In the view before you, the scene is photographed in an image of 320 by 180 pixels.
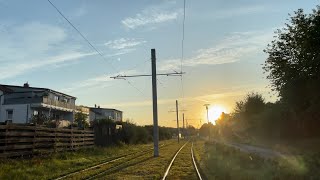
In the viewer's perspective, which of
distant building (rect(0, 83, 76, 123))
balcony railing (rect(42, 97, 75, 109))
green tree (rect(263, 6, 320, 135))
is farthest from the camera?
balcony railing (rect(42, 97, 75, 109))

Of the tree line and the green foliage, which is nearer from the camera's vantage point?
the tree line

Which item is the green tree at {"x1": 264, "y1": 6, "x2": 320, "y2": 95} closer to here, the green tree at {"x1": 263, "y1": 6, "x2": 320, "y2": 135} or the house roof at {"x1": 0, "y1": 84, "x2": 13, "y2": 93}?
the green tree at {"x1": 263, "y1": 6, "x2": 320, "y2": 135}

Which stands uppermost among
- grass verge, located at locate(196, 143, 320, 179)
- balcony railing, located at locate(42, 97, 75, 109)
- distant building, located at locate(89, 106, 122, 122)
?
distant building, located at locate(89, 106, 122, 122)

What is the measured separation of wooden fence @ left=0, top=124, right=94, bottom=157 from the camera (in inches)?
807

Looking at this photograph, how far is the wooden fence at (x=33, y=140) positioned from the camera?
807 inches

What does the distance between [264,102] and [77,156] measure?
53.1 metres

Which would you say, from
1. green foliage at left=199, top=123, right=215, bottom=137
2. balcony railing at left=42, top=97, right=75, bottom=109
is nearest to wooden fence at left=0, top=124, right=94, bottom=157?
balcony railing at left=42, top=97, right=75, bottom=109

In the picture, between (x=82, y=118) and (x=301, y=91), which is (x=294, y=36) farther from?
(x=82, y=118)

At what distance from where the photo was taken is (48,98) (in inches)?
2756

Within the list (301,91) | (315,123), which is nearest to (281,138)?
(315,123)

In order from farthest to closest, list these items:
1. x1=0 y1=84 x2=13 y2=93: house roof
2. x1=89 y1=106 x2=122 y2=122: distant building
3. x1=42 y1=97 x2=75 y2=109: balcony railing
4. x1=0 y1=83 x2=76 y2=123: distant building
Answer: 1. x1=89 y1=106 x2=122 y2=122: distant building
2. x1=0 y1=84 x2=13 y2=93: house roof
3. x1=42 y1=97 x2=75 y2=109: balcony railing
4. x1=0 y1=83 x2=76 y2=123: distant building

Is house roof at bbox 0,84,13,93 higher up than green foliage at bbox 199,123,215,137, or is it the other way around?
house roof at bbox 0,84,13,93

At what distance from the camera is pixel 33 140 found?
23.8m

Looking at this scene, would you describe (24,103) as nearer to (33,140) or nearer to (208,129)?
(33,140)
